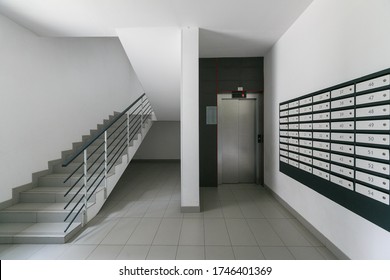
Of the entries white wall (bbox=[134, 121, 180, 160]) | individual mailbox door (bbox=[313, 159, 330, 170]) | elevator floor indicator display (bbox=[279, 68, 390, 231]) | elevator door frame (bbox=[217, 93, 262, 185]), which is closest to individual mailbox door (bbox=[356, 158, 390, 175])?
elevator floor indicator display (bbox=[279, 68, 390, 231])

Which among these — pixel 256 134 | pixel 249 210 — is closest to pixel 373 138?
pixel 249 210

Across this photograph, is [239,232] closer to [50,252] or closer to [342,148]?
[342,148]

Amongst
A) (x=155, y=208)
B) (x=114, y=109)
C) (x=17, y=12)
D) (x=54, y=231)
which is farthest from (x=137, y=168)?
(x=17, y=12)

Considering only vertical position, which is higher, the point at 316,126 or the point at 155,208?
the point at 316,126

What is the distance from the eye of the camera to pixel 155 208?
3436mm

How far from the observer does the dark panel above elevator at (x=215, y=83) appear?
4570mm

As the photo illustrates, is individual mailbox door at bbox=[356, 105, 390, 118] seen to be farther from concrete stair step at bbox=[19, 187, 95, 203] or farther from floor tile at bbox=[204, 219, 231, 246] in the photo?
concrete stair step at bbox=[19, 187, 95, 203]

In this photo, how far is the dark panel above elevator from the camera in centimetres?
457

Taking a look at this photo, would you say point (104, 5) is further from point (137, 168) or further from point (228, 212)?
point (137, 168)

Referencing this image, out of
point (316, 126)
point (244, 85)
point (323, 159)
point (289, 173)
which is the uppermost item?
point (244, 85)

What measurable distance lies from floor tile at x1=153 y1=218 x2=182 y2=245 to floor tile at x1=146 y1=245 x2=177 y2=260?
0.33ft

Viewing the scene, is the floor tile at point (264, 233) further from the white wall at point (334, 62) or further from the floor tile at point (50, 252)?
the floor tile at point (50, 252)

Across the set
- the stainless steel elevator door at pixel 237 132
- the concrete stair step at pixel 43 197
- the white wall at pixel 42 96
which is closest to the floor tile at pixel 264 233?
the stainless steel elevator door at pixel 237 132

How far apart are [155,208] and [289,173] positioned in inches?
95.3
